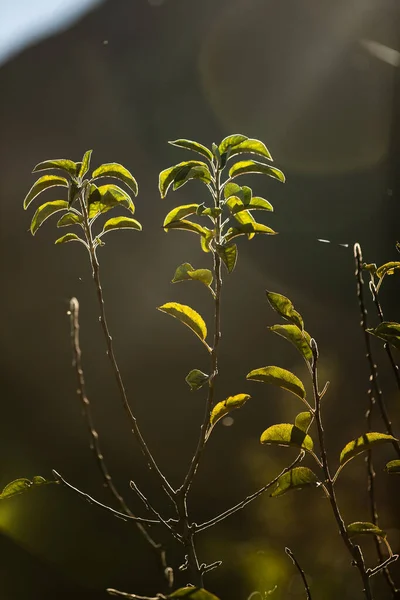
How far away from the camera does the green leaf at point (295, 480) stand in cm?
51

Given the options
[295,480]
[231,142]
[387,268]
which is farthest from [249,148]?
[295,480]

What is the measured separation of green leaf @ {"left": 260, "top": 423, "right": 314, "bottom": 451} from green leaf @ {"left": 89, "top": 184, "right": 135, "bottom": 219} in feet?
0.87

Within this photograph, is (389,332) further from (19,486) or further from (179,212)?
(19,486)

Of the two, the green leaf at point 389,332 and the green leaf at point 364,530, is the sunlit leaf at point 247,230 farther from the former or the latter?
the green leaf at point 364,530

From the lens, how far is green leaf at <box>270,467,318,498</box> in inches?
20.1

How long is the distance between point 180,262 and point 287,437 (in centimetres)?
102

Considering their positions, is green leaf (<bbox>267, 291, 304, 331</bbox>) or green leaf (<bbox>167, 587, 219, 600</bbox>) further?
green leaf (<bbox>267, 291, 304, 331</bbox>)

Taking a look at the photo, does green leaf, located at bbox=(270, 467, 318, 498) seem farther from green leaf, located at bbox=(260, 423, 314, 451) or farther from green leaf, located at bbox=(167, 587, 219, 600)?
green leaf, located at bbox=(167, 587, 219, 600)

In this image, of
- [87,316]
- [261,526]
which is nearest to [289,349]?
[261,526]

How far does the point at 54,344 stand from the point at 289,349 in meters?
0.69

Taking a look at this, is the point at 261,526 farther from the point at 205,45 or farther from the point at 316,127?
the point at 205,45

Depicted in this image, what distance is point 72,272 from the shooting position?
4.79 ft

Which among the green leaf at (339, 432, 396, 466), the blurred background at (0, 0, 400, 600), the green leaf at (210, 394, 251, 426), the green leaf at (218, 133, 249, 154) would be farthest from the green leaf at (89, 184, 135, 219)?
the blurred background at (0, 0, 400, 600)

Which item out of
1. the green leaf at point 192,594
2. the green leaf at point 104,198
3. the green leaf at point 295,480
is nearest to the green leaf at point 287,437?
the green leaf at point 295,480
